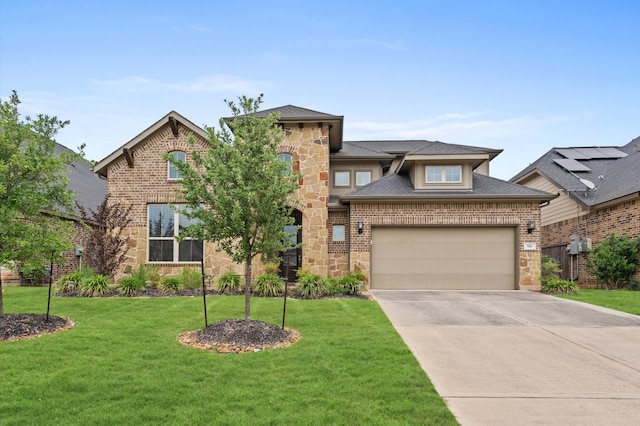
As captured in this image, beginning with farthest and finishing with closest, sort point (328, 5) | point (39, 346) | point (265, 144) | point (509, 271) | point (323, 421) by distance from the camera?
point (509, 271), point (328, 5), point (265, 144), point (39, 346), point (323, 421)

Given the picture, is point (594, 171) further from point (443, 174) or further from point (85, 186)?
point (85, 186)

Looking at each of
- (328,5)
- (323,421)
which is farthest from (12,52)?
(323,421)

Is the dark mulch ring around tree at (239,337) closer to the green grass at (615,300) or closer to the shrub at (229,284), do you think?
the shrub at (229,284)

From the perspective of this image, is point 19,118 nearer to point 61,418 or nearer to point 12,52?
point 61,418

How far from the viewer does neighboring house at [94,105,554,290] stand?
1495cm

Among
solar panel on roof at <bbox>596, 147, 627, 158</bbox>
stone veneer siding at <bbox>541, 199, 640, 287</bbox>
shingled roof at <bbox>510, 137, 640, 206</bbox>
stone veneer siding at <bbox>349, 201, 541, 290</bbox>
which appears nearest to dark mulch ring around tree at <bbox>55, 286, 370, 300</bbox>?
stone veneer siding at <bbox>349, 201, 541, 290</bbox>

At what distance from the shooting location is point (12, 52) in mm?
14266

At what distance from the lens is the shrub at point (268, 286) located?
1237cm

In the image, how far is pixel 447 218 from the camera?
15.0 metres

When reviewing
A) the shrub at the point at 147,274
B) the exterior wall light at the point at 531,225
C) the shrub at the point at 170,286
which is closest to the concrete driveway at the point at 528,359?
the exterior wall light at the point at 531,225

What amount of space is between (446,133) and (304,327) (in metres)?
20.5

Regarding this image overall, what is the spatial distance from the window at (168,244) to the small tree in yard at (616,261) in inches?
601

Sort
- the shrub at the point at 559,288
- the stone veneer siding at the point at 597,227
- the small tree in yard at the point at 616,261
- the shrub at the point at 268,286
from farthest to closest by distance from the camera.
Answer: the stone veneer siding at the point at 597,227 → the small tree in yard at the point at 616,261 → the shrub at the point at 559,288 → the shrub at the point at 268,286

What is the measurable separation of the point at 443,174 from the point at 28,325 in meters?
13.5
